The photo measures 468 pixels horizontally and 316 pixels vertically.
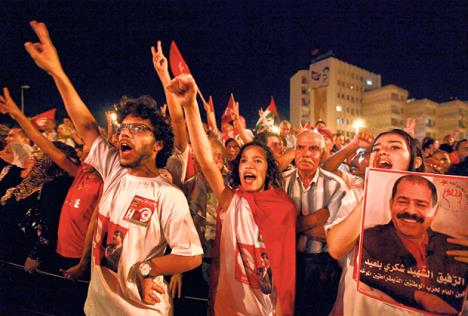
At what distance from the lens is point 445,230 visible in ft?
5.38

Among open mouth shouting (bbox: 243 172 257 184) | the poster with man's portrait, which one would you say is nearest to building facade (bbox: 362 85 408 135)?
open mouth shouting (bbox: 243 172 257 184)

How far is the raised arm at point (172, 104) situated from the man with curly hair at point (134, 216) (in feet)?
1.00

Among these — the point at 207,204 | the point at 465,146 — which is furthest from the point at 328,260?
the point at 465,146

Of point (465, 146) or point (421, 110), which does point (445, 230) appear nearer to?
point (465, 146)

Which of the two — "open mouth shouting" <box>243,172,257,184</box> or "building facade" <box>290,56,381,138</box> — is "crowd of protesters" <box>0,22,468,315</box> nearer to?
"open mouth shouting" <box>243,172,257,184</box>

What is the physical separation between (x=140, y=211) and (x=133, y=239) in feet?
0.64

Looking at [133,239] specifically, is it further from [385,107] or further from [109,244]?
[385,107]

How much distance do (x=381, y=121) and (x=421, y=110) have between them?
9135mm

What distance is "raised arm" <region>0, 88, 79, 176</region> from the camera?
2.86m

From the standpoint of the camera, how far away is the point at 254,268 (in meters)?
2.30

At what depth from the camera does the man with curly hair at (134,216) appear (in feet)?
6.72

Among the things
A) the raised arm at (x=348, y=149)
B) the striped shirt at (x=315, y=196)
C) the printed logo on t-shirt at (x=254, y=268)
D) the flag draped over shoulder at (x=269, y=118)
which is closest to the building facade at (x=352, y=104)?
the flag draped over shoulder at (x=269, y=118)

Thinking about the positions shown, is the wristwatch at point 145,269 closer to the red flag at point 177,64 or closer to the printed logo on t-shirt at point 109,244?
the printed logo on t-shirt at point 109,244

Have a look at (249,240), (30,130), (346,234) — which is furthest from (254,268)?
(30,130)
